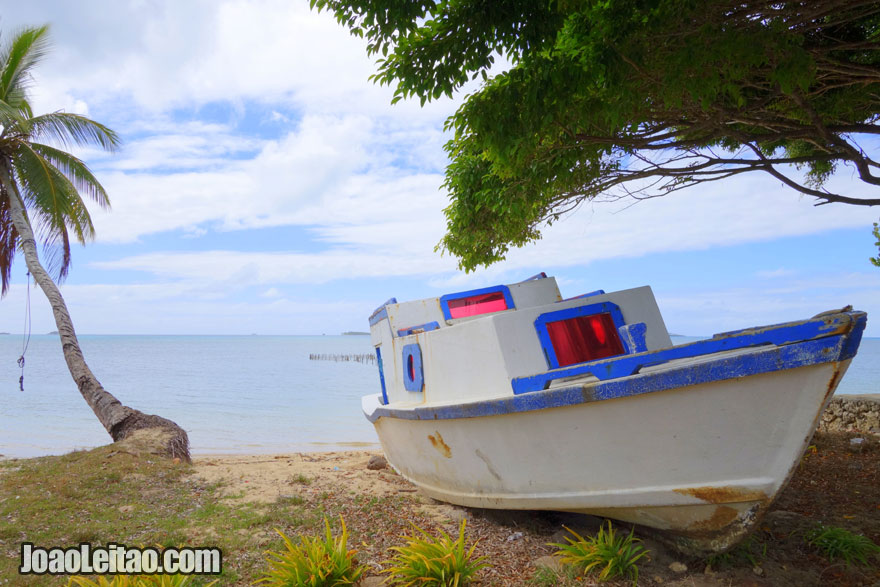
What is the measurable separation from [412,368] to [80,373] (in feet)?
27.7

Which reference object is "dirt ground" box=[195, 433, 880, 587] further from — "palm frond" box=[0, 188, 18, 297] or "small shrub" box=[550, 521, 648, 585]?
"palm frond" box=[0, 188, 18, 297]

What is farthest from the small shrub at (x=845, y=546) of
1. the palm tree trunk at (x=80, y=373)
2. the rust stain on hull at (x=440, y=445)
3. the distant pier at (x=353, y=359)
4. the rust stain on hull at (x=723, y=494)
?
the distant pier at (x=353, y=359)

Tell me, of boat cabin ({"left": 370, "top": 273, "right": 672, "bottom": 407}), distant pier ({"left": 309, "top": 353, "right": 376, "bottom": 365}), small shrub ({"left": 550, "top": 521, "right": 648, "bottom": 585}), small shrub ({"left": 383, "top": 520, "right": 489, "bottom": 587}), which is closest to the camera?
small shrub ({"left": 383, "top": 520, "right": 489, "bottom": 587})

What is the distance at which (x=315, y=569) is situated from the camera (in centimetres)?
432

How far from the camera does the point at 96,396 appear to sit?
11047 millimetres

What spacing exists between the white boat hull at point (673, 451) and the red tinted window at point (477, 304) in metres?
2.13

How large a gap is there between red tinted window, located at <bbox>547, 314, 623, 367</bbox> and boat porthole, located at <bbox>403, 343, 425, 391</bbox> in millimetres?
1707

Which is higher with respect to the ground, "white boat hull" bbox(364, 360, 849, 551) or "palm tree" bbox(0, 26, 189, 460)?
"palm tree" bbox(0, 26, 189, 460)

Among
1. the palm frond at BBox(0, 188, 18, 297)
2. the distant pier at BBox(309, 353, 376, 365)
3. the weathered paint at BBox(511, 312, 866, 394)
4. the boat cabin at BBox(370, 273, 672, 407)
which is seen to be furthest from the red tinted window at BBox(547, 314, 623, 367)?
the distant pier at BBox(309, 353, 376, 365)

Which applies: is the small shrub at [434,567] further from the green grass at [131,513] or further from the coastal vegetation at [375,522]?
the green grass at [131,513]

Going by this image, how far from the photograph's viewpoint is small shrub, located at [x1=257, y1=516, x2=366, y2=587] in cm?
430

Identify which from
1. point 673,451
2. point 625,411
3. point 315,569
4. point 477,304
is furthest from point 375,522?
point 673,451

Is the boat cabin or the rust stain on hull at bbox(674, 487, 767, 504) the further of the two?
the boat cabin

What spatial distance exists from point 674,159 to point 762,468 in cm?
598
